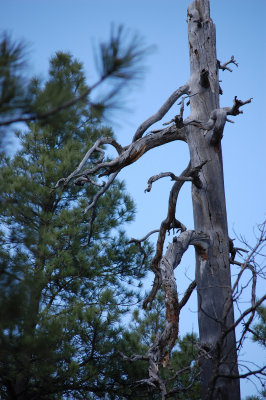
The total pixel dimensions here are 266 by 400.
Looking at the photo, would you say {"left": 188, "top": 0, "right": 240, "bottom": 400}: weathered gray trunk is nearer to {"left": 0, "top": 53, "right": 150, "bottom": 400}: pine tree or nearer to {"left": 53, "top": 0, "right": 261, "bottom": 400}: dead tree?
{"left": 53, "top": 0, "right": 261, "bottom": 400}: dead tree

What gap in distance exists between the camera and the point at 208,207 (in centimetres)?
402

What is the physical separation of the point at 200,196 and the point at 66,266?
6.48 feet

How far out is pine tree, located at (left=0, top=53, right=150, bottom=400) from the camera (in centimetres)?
449

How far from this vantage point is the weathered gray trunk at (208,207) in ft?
11.9

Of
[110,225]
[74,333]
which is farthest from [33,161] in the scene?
[74,333]

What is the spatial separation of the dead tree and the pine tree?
2.08ft

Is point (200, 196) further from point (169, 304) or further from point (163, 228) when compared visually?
point (169, 304)

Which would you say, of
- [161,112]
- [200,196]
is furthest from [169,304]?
[161,112]

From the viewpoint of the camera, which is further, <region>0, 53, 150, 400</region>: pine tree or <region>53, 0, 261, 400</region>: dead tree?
<region>0, 53, 150, 400</region>: pine tree

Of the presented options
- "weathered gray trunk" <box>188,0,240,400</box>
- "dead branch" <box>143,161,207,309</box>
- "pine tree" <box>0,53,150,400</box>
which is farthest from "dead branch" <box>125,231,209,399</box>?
"pine tree" <box>0,53,150,400</box>

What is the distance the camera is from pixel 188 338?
18.1ft

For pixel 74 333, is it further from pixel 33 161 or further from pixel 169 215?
pixel 33 161

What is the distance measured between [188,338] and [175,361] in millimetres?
405

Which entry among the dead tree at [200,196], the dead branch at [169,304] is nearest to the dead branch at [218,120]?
the dead tree at [200,196]
